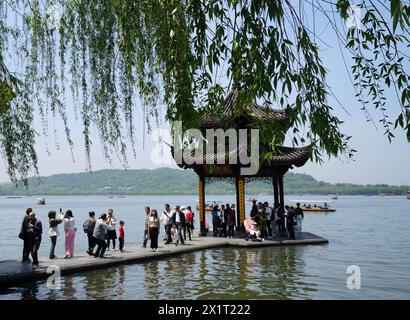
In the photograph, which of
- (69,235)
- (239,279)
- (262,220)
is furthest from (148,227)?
(262,220)

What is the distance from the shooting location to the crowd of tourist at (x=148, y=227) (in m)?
13.7

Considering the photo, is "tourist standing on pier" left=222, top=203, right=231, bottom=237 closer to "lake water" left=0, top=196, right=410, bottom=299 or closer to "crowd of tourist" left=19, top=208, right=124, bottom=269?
"lake water" left=0, top=196, right=410, bottom=299

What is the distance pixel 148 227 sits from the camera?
16922 mm

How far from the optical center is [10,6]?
6.56 meters

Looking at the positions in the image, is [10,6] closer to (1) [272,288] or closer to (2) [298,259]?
(1) [272,288]

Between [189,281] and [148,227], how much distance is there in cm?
464

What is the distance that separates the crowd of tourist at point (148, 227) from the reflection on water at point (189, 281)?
1.51m

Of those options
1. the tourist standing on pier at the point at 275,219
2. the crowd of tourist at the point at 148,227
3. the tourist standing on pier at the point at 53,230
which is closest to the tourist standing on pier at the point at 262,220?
the crowd of tourist at the point at 148,227

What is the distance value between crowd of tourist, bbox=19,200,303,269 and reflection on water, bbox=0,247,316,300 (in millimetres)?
1505

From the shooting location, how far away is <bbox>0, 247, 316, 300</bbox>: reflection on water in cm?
1095

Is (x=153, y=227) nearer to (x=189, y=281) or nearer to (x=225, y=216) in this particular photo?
(x=189, y=281)

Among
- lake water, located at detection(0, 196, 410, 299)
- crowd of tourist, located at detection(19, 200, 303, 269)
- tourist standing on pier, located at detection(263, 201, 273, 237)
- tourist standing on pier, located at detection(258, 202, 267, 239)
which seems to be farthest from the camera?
tourist standing on pier, located at detection(263, 201, 273, 237)

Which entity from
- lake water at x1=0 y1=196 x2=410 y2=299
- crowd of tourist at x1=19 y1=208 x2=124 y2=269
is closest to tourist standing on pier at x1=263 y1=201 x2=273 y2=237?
lake water at x1=0 y1=196 x2=410 y2=299
